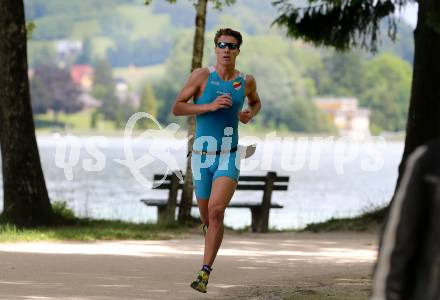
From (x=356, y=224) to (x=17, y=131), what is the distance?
6.14m

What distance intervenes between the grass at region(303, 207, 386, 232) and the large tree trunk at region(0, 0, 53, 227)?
206 inches

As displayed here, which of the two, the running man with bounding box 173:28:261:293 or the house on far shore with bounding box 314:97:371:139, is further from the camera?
the house on far shore with bounding box 314:97:371:139

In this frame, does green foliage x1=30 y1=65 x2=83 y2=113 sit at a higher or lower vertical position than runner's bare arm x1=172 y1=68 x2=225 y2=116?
lower

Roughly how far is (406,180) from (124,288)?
21.6 ft

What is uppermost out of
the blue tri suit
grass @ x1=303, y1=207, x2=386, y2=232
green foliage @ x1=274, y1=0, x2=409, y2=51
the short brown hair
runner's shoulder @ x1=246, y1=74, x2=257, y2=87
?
green foliage @ x1=274, y1=0, x2=409, y2=51

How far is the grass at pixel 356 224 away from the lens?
65.3 feet

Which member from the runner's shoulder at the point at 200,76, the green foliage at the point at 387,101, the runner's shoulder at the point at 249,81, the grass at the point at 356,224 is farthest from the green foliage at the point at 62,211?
the green foliage at the point at 387,101

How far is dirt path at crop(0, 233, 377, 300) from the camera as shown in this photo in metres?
9.55

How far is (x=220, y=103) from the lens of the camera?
895cm

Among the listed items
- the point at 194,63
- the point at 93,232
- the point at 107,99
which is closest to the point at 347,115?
the point at 107,99

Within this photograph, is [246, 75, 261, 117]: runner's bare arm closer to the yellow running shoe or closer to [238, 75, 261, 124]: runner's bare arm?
[238, 75, 261, 124]: runner's bare arm

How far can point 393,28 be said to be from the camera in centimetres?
2175

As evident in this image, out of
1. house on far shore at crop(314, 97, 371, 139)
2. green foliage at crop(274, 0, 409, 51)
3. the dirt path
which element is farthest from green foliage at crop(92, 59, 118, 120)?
the dirt path

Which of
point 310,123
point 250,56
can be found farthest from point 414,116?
point 250,56
